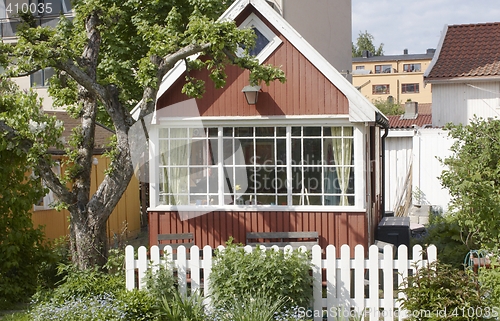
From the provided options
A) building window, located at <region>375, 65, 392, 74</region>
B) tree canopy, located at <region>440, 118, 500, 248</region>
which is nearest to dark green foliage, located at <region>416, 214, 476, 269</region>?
tree canopy, located at <region>440, 118, 500, 248</region>

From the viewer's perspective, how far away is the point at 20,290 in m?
9.67

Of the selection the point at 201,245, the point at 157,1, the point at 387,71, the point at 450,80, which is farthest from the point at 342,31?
the point at 387,71

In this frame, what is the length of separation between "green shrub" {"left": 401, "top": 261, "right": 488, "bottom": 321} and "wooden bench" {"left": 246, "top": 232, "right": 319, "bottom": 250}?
3.21m

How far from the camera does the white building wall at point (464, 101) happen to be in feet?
62.7

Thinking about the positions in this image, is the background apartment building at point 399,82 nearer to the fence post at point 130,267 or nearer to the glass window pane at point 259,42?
the glass window pane at point 259,42

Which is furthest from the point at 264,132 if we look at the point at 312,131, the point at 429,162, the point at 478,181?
the point at 429,162

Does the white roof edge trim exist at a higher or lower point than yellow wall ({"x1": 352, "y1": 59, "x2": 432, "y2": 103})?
lower

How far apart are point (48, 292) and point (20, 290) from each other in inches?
47.1

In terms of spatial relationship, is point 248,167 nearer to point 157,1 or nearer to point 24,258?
point 24,258

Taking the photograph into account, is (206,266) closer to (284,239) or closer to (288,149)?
(284,239)

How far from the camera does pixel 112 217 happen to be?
1606 cm

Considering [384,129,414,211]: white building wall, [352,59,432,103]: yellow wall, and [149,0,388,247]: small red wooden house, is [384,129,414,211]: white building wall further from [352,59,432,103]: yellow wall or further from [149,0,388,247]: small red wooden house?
[352,59,432,103]: yellow wall

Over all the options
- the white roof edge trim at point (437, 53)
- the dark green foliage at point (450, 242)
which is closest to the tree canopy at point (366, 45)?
the white roof edge trim at point (437, 53)

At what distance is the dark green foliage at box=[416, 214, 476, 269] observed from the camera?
10715mm
